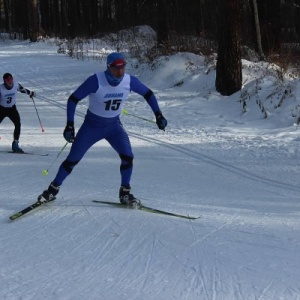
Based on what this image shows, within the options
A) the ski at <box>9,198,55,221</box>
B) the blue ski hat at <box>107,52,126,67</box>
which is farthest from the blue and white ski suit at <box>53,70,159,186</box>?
the ski at <box>9,198,55,221</box>

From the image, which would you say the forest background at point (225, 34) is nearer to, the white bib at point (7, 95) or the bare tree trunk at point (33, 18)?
the bare tree trunk at point (33, 18)

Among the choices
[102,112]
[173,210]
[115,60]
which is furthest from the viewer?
[173,210]

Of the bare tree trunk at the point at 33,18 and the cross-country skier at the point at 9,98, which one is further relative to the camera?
the bare tree trunk at the point at 33,18

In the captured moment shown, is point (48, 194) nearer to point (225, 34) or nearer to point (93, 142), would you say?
point (93, 142)

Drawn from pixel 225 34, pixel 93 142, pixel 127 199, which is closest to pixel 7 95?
pixel 93 142

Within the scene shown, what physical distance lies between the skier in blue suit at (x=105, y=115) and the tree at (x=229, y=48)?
7.65 metres

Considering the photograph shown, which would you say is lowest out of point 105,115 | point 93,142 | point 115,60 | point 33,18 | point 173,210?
point 173,210

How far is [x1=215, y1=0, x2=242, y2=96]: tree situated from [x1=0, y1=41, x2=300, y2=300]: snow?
42 centimetres

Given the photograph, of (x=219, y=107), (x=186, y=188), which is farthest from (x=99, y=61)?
(x=186, y=188)

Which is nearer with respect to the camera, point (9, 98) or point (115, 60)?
point (115, 60)

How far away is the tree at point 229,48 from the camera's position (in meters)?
13.2

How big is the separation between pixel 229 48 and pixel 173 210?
8.12 metres

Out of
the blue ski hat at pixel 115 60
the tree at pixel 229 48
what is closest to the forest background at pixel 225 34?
the tree at pixel 229 48

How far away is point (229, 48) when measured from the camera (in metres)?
13.5
